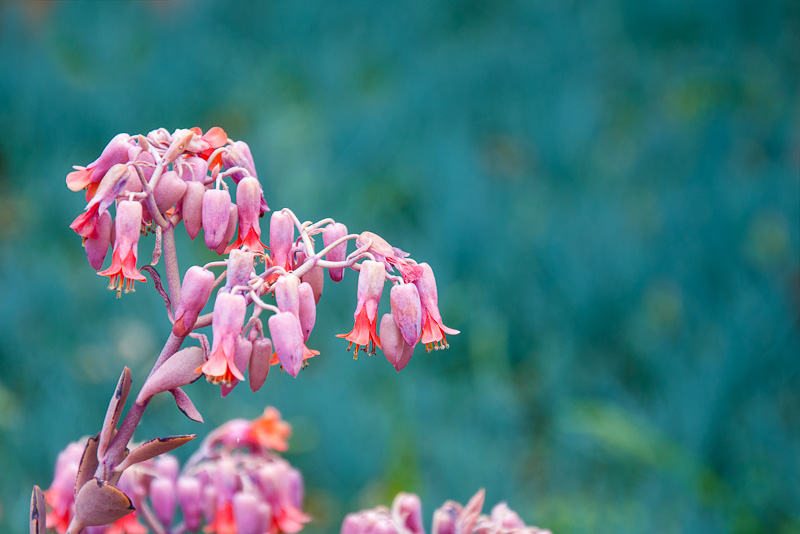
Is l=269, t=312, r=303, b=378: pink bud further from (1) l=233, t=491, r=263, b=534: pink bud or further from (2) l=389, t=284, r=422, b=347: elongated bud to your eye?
(1) l=233, t=491, r=263, b=534: pink bud

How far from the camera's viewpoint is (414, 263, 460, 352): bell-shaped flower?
59 centimetres

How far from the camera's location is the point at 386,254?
1.84 ft

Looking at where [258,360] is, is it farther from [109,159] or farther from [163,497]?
[163,497]

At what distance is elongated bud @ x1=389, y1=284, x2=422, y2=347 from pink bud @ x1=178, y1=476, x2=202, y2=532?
36 centimetres

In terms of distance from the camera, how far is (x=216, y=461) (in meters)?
0.80

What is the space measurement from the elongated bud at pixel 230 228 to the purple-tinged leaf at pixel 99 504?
20 cm

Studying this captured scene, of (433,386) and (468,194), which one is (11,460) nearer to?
(433,386)

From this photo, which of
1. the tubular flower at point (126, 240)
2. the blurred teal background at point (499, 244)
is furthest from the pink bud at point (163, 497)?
the blurred teal background at point (499, 244)

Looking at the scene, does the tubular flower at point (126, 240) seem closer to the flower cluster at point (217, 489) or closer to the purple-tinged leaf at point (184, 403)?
the purple-tinged leaf at point (184, 403)

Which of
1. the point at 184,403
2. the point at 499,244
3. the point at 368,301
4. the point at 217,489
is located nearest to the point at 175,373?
the point at 184,403

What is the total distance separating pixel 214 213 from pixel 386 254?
139 millimetres

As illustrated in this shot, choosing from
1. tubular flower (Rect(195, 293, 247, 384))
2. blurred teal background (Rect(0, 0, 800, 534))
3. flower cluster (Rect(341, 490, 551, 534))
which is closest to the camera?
tubular flower (Rect(195, 293, 247, 384))

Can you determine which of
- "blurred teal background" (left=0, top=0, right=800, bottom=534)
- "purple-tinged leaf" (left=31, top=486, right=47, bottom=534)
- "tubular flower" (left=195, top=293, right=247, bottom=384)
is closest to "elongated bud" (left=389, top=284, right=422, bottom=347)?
"tubular flower" (left=195, top=293, right=247, bottom=384)

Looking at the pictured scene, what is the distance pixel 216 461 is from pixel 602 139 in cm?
316
